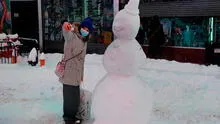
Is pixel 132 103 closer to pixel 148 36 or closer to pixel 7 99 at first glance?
pixel 7 99

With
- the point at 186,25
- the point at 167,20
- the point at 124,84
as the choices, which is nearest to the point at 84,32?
the point at 124,84

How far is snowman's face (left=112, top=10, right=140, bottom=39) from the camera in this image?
4.12m

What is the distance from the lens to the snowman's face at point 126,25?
4.12 meters

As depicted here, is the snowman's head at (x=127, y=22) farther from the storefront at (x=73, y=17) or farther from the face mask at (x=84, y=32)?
the storefront at (x=73, y=17)

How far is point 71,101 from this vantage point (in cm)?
651

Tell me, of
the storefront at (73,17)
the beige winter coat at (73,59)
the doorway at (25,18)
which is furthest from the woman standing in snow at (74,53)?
the doorway at (25,18)

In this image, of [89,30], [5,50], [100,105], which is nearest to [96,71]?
[5,50]

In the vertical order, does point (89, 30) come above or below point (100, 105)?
above

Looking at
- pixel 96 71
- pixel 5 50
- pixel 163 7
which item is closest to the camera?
pixel 96 71

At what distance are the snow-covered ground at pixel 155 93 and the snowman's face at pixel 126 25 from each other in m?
3.05

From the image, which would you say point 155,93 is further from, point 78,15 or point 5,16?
point 5,16

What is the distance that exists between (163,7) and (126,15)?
10.8 meters

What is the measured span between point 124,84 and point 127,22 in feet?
2.19

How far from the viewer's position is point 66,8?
17922mm
